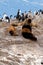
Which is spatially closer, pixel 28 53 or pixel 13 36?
pixel 28 53

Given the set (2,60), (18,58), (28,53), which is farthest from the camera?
(28,53)

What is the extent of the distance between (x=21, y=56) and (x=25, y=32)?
5.61 meters

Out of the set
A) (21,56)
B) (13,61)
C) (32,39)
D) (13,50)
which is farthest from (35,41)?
(13,61)

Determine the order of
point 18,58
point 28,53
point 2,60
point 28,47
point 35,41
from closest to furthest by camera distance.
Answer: point 2,60
point 18,58
point 28,53
point 28,47
point 35,41

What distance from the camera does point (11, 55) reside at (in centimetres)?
1137

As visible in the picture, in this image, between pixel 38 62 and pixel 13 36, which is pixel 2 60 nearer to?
pixel 38 62

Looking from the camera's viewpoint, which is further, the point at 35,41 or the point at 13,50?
the point at 35,41

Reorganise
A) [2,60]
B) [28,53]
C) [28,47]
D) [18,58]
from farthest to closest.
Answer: [28,47] < [28,53] < [18,58] < [2,60]

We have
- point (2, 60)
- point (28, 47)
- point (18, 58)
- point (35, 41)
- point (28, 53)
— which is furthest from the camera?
point (35, 41)

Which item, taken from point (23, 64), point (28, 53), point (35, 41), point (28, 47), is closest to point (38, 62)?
point (23, 64)

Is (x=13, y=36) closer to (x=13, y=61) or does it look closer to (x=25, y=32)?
(x=25, y=32)

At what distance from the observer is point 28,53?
40.3ft

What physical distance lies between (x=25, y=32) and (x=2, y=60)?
268 inches

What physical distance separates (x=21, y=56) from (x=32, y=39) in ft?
16.5
